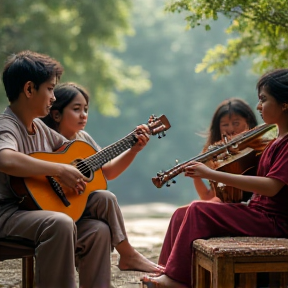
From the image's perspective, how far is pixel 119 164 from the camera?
11.9 ft

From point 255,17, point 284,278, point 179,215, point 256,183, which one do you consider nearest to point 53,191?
point 179,215

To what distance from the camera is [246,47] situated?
19.1ft

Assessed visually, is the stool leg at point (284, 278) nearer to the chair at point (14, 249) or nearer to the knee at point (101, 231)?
the knee at point (101, 231)

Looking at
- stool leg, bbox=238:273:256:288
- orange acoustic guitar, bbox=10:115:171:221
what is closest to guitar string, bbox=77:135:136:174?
orange acoustic guitar, bbox=10:115:171:221

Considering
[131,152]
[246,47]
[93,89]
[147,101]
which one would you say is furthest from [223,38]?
[131,152]

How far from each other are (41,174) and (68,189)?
8.2 inches

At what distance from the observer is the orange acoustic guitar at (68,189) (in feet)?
9.80

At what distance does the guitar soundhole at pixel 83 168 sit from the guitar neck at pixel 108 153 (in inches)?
0.6

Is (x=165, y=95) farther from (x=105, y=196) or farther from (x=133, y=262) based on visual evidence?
(x=105, y=196)

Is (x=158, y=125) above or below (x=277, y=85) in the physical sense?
below

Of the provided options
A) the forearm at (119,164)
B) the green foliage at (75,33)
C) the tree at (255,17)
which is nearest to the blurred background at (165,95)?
the green foliage at (75,33)

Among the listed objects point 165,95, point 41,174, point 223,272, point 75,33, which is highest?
point 165,95

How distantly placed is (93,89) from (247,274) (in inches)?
442

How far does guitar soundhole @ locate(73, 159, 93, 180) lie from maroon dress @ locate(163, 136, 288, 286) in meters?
0.58
